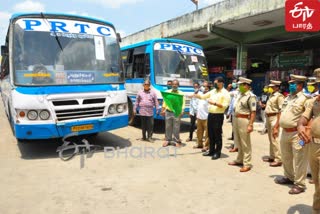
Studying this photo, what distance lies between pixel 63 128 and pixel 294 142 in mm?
4264

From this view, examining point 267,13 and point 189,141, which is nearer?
point 189,141

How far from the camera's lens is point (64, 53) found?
637 cm

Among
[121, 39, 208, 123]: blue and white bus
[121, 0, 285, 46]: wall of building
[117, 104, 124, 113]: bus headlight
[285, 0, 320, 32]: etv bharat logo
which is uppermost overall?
[121, 0, 285, 46]: wall of building

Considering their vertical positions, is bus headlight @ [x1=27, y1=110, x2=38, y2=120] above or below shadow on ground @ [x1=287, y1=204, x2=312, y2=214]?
above

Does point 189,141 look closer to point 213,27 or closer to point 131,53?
point 131,53

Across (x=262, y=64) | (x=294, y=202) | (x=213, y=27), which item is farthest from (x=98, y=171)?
(x=262, y=64)

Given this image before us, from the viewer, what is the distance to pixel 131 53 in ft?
35.3

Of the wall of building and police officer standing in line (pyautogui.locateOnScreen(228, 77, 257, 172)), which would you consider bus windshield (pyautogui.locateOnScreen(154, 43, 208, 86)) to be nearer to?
the wall of building

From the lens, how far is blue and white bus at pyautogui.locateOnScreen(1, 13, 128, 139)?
579 centimetres

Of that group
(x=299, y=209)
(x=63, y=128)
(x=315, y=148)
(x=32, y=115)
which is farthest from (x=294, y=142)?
(x=32, y=115)

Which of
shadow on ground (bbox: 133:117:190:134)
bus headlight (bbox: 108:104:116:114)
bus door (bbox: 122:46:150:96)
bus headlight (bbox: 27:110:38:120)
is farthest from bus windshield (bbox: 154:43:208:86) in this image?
bus headlight (bbox: 27:110:38:120)

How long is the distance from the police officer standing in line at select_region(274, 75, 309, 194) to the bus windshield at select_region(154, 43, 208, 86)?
4953 millimetres

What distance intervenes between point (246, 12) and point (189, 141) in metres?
6.58

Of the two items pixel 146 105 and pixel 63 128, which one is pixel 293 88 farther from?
pixel 63 128
